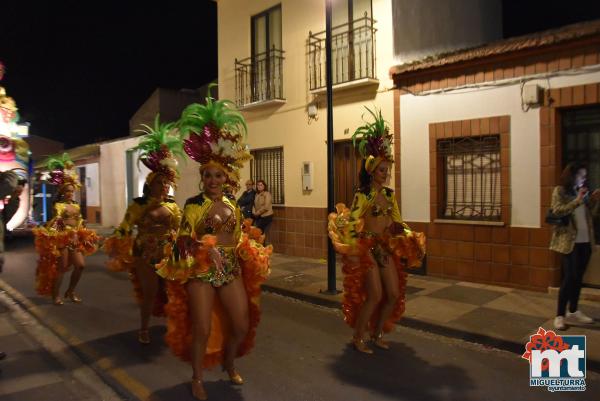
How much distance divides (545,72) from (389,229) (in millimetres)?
4524

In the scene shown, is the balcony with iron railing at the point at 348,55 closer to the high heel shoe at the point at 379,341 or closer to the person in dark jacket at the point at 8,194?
the high heel shoe at the point at 379,341

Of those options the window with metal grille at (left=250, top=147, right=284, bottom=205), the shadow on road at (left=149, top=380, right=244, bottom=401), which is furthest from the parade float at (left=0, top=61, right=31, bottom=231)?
the window with metal grille at (left=250, top=147, right=284, bottom=205)

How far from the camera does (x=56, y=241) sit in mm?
7742

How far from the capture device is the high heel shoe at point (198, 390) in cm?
422

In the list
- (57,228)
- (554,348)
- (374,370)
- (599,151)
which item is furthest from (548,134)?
(57,228)

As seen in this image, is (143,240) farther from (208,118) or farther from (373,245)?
(373,245)

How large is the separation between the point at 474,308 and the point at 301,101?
672 centimetres

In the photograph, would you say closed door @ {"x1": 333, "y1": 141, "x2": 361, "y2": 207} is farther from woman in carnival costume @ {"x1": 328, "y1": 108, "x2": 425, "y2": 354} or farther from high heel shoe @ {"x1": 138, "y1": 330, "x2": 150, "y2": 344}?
high heel shoe @ {"x1": 138, "y1": 330, "x2": 150, "y2": 344}

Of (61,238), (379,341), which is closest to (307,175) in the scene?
(61,238)

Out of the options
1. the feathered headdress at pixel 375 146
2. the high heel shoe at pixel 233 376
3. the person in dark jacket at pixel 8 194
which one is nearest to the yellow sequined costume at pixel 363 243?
the feathered headdress at pixel 375 146

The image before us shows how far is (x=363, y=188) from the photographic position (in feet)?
17.7

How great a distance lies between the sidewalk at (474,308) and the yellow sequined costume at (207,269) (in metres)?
Answer: 2.98

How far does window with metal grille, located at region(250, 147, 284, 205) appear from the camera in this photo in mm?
12977

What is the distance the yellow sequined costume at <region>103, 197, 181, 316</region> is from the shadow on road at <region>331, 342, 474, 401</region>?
2192mm
